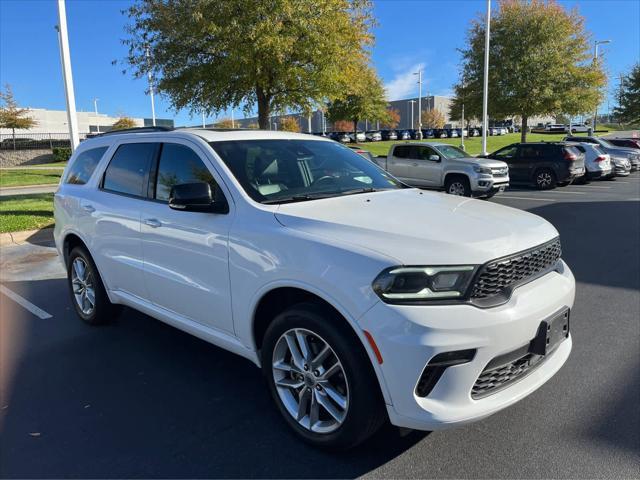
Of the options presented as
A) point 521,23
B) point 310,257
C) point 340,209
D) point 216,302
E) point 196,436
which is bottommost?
point 196,436

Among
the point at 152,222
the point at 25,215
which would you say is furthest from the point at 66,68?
the point at 152,222

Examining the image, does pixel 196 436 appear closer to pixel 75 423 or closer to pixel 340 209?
pixel 75 423

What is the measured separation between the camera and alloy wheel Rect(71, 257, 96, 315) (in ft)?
15.8

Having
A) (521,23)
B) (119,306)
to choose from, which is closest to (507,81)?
(521,23)

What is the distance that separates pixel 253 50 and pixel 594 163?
14.6m

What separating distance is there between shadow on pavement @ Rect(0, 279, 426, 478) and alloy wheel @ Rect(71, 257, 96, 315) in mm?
403

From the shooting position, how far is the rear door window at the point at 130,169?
4.07 meters

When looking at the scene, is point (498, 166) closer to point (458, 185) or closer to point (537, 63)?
point (458, 185)

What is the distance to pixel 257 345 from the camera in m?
3.15

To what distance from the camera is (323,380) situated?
278 cm

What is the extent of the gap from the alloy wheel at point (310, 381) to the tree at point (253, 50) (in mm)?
11069

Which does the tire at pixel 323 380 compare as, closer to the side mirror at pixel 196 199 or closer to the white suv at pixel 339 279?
the white suv at pixel 339 279

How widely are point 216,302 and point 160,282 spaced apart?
2.34ft

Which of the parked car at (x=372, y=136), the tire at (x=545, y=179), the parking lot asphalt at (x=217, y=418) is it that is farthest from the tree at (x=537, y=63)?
the parked car at (x=372, y=136)
